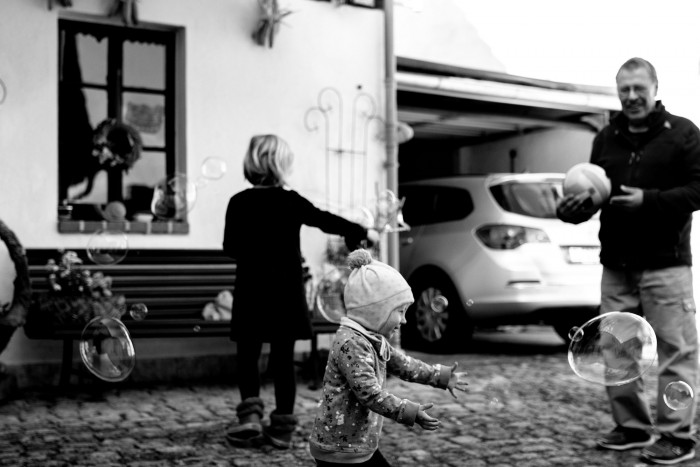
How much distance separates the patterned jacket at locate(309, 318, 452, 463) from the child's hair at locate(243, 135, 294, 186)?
7.60 ft

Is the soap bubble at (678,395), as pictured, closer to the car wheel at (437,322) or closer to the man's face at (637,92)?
the man's face at (637,92)

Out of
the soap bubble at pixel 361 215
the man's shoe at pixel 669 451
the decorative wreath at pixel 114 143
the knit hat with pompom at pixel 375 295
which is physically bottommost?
the man's shoe at pixel 669 451

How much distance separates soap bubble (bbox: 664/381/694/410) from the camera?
17.5 ft

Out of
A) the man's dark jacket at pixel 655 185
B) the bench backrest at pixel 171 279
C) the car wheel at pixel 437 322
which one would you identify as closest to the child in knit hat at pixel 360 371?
the man's dark jacket at pixel 655 185

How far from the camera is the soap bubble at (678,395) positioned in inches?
211

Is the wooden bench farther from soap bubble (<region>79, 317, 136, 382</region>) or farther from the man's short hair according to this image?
the man's short hair

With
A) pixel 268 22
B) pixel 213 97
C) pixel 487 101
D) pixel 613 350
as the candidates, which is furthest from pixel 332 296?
pixel 487 101

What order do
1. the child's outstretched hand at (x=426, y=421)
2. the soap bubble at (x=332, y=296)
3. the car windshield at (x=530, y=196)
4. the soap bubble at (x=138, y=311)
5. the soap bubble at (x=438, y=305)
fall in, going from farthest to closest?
the car windshield at (x=530, y=196), the soap bubble at (x=438, y=305), the soap bubble at (x=138, y=311), the soap bubble at (x=332, y=296), the child's outstretched hand at (x=426, y=421)

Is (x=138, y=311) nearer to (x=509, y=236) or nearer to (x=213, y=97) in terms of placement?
(x=213, y=97)

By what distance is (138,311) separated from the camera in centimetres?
798

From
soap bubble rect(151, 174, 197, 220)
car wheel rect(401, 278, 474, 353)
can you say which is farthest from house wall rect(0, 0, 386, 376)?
car wheel rect(401, 278, 474, 353)

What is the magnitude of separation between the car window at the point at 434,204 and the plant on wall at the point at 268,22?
2.63 m

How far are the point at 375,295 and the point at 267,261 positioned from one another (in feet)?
7.55

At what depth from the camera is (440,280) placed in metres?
10.3
